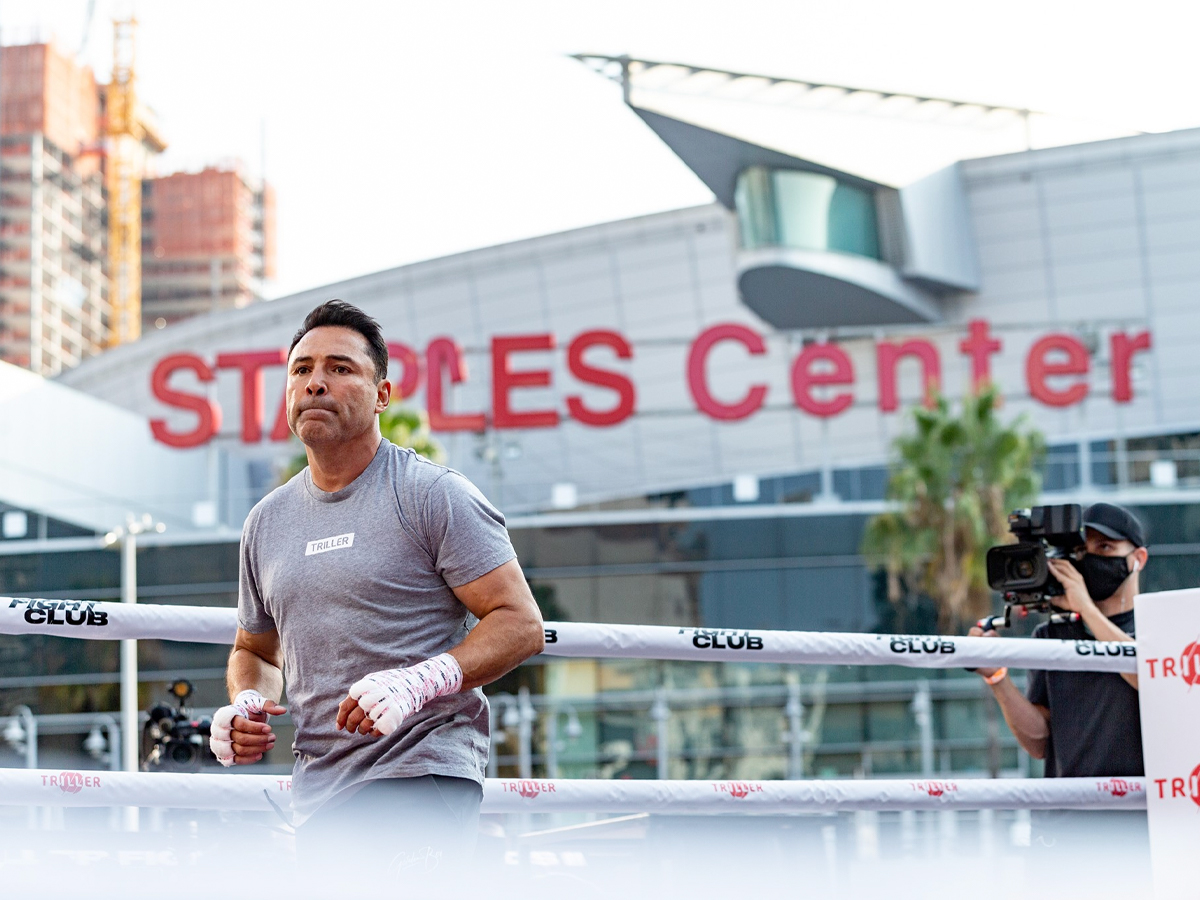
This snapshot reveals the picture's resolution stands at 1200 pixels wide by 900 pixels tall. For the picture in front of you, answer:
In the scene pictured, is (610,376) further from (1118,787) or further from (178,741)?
(1118,787)

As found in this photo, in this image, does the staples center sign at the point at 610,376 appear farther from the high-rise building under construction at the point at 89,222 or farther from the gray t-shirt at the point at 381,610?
the high-rise building under construction at the point at 89,222

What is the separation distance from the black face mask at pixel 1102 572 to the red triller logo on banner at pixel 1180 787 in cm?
90

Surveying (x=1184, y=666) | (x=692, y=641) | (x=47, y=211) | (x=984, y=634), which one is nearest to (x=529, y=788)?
(x=692, y=641)

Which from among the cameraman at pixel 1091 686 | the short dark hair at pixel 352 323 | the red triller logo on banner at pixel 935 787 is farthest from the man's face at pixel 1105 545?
the short dark hair at pixel 352 323

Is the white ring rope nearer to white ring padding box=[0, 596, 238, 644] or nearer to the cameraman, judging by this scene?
white ring padding box=[0, 596, 238, 644]

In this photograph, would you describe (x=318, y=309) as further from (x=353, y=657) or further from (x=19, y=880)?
(x=19, y=880)

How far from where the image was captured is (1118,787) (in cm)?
422

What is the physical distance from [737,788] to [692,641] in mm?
446

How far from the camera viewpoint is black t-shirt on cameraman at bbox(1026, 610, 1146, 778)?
4.40 meters

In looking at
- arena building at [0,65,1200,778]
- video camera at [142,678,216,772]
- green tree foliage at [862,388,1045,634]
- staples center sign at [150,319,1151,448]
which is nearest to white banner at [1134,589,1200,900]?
video camera at [142,678,216,772]

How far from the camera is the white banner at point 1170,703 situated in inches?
153

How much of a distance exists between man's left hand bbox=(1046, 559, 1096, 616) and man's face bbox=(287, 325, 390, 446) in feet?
8.58

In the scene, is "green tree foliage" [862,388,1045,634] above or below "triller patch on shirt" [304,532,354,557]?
above

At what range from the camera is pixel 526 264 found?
4625 centimetres
